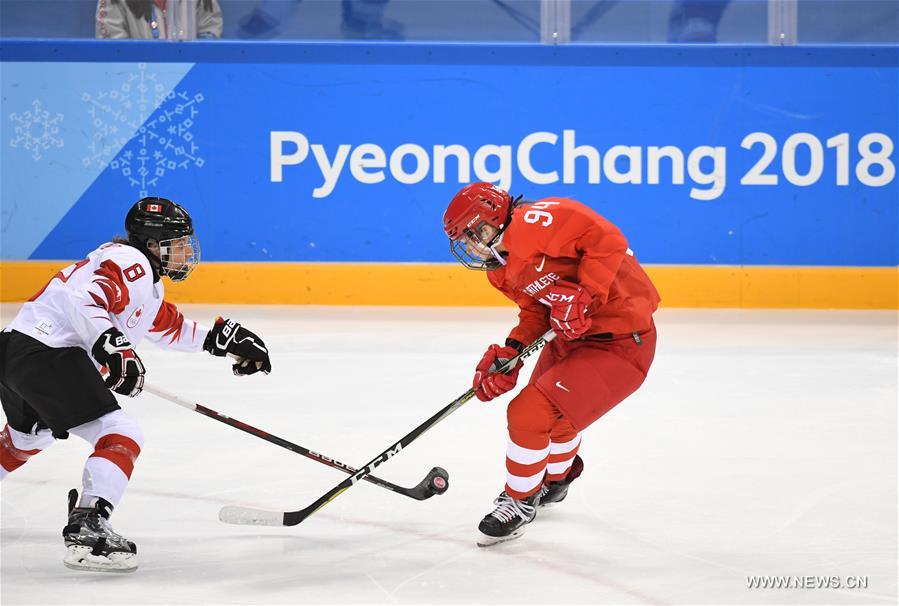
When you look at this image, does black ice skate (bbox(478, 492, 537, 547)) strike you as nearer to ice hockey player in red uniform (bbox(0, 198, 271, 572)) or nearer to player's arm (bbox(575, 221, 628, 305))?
player's arm (bbox(575, 221, 628, 305))

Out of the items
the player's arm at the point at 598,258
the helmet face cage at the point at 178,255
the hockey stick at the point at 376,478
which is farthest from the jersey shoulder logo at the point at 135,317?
the player's arm at the point at 598,258

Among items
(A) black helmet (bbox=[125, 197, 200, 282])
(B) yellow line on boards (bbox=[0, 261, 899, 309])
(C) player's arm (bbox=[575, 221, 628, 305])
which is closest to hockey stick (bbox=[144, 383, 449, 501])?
(A) black helmet (bbox=[125, 197, 200, 282])

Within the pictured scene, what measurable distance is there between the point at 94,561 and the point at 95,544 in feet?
0.12

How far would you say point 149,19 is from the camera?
7305mm

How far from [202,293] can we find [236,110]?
1.20 m

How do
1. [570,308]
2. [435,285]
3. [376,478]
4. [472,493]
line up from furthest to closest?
1. [435,285]
2. [472,493]
3. [376,478]
4. [570,308]

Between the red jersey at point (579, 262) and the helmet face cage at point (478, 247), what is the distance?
0.04 metres

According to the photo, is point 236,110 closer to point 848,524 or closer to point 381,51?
point 381,51

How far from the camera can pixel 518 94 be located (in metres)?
7.30

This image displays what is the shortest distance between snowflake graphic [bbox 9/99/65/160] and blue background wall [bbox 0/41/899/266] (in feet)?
0.04

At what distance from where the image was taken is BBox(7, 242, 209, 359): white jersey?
8.70 ft

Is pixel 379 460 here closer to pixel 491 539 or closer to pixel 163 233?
pixel 491 539

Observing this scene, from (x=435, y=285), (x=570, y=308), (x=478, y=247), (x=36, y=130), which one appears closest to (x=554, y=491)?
(x=570, y=308)

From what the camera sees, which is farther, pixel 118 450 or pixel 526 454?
pixel 526 454
